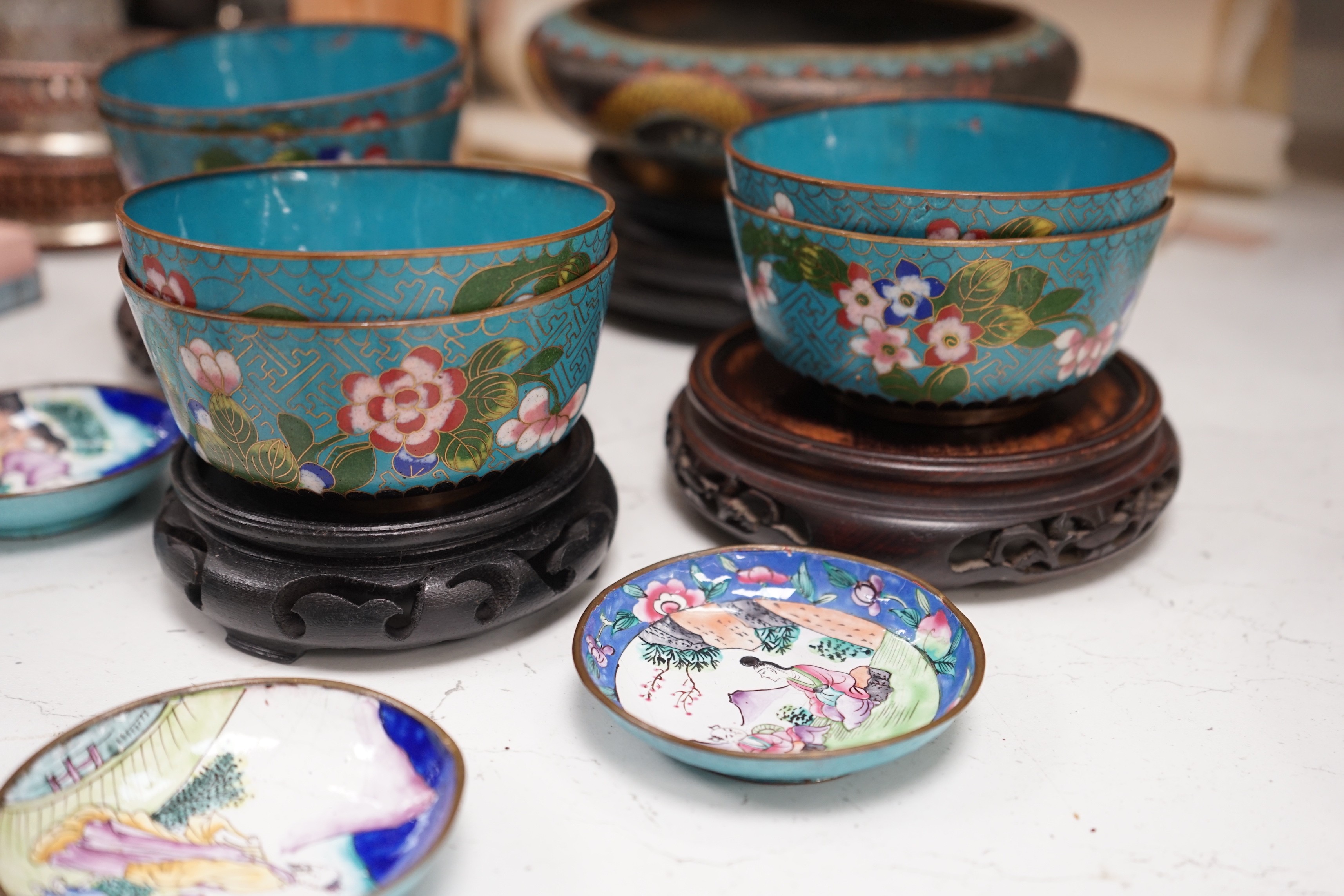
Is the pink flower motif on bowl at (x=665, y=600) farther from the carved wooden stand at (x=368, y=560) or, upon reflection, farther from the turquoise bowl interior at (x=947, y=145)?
the turquoise bowl interior at (x=947, y=145)

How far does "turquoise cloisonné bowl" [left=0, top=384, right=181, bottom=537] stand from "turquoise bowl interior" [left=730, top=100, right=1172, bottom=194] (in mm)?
495

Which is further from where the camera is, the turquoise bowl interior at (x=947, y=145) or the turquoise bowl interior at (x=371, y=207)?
the turquoise bowl interior at (x=947, y=145)

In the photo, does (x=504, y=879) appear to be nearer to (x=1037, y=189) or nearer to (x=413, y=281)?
(x=413, y=281)

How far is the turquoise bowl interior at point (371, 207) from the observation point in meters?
0.79

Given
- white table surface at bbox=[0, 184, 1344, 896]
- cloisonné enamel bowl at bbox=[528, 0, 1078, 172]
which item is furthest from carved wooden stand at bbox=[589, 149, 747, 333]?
white table surface at bbox=[0, 184, 1344, 896]

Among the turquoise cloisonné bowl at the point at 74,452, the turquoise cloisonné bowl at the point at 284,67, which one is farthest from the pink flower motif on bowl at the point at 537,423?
the turquoise cloisonné bowl at the point at 284,67

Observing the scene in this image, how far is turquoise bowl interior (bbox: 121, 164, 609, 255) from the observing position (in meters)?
0.79

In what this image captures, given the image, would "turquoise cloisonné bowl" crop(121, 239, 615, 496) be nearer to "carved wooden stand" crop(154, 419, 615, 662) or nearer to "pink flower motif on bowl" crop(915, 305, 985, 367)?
"carved wooden stand" crop(154, 419, 615, 662)

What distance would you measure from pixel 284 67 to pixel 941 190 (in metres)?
0.73

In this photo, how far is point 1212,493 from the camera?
94 centimetres

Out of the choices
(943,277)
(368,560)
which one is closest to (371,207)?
(368,560)

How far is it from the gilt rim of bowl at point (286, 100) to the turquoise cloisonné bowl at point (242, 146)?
0.05 ft

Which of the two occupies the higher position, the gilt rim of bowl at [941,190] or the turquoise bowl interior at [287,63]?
the gilt rim of bowl at [941,190]

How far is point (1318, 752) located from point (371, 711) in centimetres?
50
